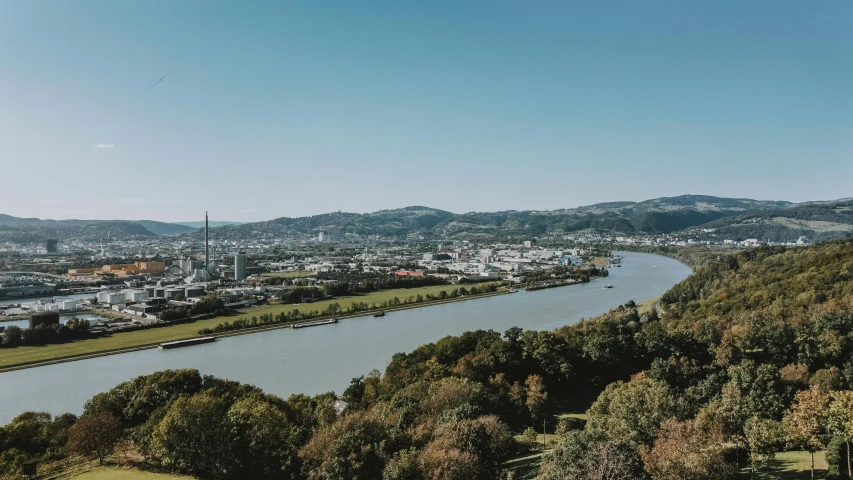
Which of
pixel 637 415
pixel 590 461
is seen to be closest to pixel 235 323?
pixel 637 415

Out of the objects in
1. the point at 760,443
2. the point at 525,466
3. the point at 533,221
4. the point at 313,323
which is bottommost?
the point at 313,323

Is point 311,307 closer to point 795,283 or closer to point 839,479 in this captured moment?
point 795,283

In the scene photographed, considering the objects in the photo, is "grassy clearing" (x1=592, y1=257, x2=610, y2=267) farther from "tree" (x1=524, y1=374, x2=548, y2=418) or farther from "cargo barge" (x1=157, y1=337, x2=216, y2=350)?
"tree" (x1=524, y1=374, x2=548, y2=418)

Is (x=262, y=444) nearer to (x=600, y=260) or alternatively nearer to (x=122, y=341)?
(x=122, y=341)

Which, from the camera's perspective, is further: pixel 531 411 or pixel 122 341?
pixel 122 341

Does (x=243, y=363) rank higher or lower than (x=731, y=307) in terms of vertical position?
lower

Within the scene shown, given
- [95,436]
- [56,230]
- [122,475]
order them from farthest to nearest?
1. [56,230]
2. [95,436]
3. [122,475]

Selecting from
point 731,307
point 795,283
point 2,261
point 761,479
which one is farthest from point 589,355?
point 2,261
